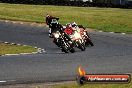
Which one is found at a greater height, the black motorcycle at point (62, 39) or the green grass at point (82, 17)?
the black motorcycle at point (62, 39)

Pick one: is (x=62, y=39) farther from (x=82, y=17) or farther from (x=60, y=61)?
(x=82, y=17)

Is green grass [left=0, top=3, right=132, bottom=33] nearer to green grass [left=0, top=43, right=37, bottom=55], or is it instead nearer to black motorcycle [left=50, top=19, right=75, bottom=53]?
green grass [left=0, top=43, right=37, bottom=55]

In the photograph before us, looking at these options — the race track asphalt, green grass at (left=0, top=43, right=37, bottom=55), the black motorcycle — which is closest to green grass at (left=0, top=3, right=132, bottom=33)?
the race track asphalt

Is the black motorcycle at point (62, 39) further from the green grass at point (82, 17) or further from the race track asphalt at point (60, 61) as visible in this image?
the green grass at point (82, 17)

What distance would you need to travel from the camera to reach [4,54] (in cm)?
2148

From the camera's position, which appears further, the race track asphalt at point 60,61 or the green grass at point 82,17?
the green grass at point 82,17

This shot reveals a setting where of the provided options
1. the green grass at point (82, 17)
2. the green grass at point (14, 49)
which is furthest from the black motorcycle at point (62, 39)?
the green grass at point (82, 17)

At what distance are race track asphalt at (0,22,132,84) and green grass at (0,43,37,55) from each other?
3.18 ft

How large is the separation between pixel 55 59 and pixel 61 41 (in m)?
3.21

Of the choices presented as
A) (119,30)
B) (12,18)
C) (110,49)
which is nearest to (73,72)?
(110,49)

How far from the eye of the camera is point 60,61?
19328 millimetres

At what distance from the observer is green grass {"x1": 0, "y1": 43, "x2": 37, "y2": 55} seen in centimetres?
2269

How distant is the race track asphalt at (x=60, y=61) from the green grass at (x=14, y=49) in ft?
3.18

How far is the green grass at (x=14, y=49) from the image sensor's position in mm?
22688
